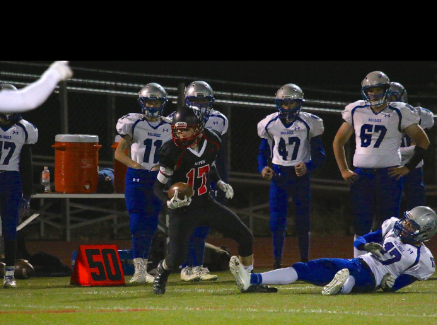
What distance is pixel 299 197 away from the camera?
8.05 meters

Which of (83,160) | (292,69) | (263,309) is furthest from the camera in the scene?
(292,69)

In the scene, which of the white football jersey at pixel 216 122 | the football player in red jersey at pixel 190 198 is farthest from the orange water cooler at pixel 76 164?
the football player in red jersey at pixel 190 198

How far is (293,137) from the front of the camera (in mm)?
8133

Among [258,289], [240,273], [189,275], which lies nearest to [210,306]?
[240,273]

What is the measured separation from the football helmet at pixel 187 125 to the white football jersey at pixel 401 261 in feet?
5.49

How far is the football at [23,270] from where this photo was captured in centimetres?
812

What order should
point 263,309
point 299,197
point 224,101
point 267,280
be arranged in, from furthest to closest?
point 224,101
point 299,197
point 267,280
point 263,309

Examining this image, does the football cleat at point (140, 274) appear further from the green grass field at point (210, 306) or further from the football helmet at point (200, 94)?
the football helmet at point (200, 94)

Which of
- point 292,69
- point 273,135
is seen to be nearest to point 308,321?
point 273,135

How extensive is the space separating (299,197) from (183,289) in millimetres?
1736

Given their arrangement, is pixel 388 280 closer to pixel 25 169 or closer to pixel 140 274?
A: pixel 140 274

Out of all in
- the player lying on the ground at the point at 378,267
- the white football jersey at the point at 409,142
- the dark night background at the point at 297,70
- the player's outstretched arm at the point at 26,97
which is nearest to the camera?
the player's outstretched arm at the point at 26,97
